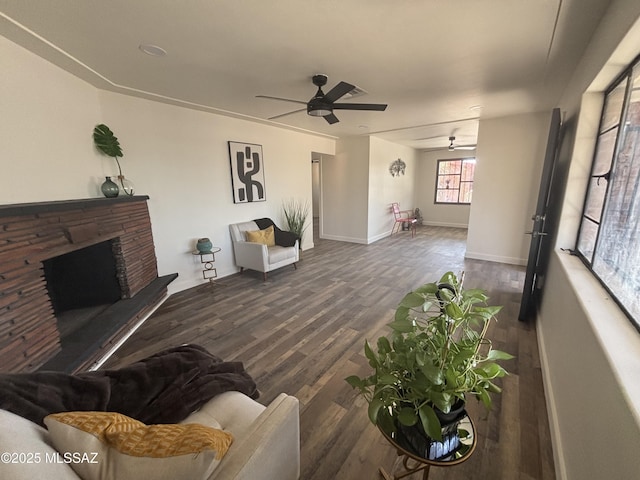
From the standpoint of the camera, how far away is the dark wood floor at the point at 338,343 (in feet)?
4.65

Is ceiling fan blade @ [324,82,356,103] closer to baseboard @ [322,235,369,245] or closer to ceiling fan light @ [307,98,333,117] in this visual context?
ceiling fan light @ [307,98,333,117]

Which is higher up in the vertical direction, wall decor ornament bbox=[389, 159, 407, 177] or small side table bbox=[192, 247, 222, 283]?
wall decor ornament bbox=[389, 159, 407, 177]

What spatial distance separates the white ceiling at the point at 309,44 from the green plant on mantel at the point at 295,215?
2.23m

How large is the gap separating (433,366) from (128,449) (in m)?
0.93

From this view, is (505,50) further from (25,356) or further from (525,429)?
(25,356)

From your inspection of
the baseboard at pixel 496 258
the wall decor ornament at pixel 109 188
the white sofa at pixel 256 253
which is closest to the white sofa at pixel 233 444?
the wall decor ornament at pixel 109 188

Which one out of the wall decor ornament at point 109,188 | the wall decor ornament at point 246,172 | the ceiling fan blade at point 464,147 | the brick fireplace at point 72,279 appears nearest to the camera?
the brick fireplace at point 72,279

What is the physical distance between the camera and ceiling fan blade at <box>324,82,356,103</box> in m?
2.20

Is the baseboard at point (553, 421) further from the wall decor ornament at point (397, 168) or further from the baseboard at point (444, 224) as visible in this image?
the baseboard at point (444, 224)

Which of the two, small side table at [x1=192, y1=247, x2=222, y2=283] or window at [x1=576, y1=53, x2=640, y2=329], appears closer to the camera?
window at [x1=576, y1=53, x2=640, y2=329]

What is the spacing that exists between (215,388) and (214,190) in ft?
10.5

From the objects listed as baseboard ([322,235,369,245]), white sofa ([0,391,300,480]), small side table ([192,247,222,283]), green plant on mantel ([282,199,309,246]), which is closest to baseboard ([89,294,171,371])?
small side table ([192,247,222,283])

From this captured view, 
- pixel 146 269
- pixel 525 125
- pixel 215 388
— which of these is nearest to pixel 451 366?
pixel 215 388

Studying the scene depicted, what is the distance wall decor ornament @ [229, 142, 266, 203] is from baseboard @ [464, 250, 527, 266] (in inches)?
160
